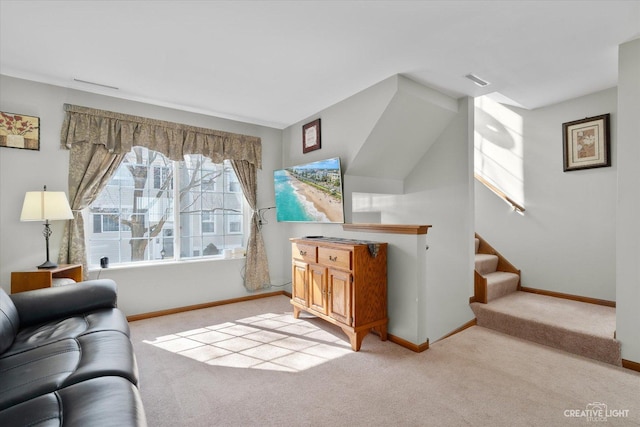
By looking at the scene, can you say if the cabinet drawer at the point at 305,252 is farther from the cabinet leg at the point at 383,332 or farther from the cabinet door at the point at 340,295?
the cabinet leg at the point at 383,332

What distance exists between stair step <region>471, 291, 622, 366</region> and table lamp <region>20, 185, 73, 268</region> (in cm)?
421

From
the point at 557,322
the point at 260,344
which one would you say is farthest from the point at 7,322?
the point at 557,322

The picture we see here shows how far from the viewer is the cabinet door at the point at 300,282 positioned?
3264 mm

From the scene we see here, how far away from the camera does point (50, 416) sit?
109cm

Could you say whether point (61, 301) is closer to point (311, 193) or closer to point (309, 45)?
point (311, 193)

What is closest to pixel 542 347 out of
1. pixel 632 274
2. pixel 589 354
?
pixel 589 354

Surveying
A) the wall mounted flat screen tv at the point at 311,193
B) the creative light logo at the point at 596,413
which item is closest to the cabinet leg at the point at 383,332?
the wall mounted flat screen tv at the point at 311,193

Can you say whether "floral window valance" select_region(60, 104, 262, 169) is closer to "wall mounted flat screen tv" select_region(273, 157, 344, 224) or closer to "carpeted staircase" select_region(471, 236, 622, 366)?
"wall mounted flat screen tv" select_region(273, 157, 344, 224)

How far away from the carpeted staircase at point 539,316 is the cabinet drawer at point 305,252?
187 centimetres

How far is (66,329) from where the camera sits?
190 centimetres

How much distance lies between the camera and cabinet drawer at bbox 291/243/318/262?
3.16m

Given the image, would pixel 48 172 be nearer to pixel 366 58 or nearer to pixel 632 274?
pixel 366 58

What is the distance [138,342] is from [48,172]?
1920 mm

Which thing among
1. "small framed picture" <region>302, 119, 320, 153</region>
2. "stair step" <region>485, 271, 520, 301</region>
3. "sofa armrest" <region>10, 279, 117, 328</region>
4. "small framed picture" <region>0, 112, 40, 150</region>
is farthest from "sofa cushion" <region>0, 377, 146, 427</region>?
"stair step" <region>485, 271, 520, 301</region>
